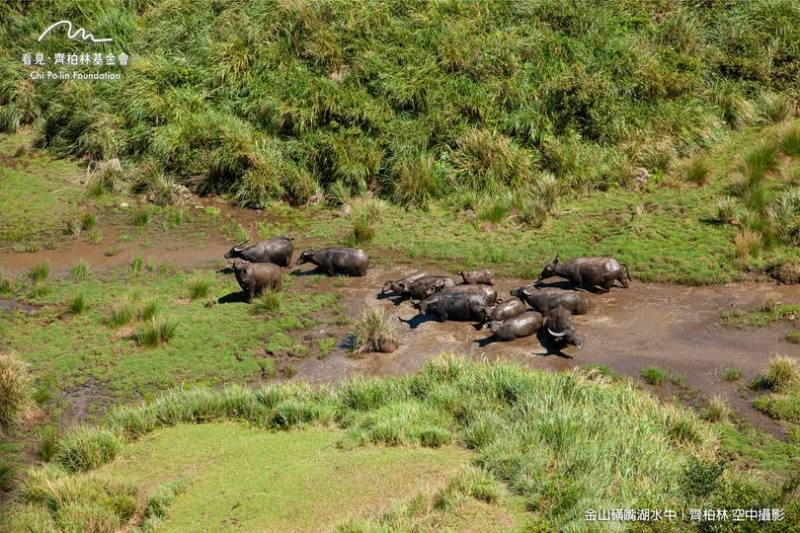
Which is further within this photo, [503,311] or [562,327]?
[503,311]

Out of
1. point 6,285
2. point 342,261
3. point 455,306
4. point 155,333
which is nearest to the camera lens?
point 155,333

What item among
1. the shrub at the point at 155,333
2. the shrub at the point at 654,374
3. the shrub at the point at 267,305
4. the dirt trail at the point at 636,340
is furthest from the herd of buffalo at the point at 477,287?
the shrub at the point at 155,333

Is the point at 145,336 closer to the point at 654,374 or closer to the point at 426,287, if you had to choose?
the point at 426,287

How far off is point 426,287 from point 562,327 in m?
2.93

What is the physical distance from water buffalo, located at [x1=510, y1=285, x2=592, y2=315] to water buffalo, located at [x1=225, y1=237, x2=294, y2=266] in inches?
206

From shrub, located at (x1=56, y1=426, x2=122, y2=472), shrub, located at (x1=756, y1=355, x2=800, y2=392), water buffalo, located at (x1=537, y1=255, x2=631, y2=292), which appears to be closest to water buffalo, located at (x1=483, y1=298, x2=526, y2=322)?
water buffalo, located at (x1=537, y1=255, x2=631, y2=292)

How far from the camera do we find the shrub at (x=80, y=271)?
1802 centimetres

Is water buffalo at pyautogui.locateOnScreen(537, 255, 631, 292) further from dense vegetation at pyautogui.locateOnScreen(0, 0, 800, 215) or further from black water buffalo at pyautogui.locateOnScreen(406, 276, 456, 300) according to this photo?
dense vegetation at pyautogui.locateOnScreen(0, 0, 800, 215)

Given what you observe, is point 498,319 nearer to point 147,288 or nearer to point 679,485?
point 679,485

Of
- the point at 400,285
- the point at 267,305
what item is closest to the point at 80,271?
the point at 267,305

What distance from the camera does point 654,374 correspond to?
44.5 ft

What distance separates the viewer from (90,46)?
87.4ft

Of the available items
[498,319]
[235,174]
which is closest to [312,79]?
[235,174]

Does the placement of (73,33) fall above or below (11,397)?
above
